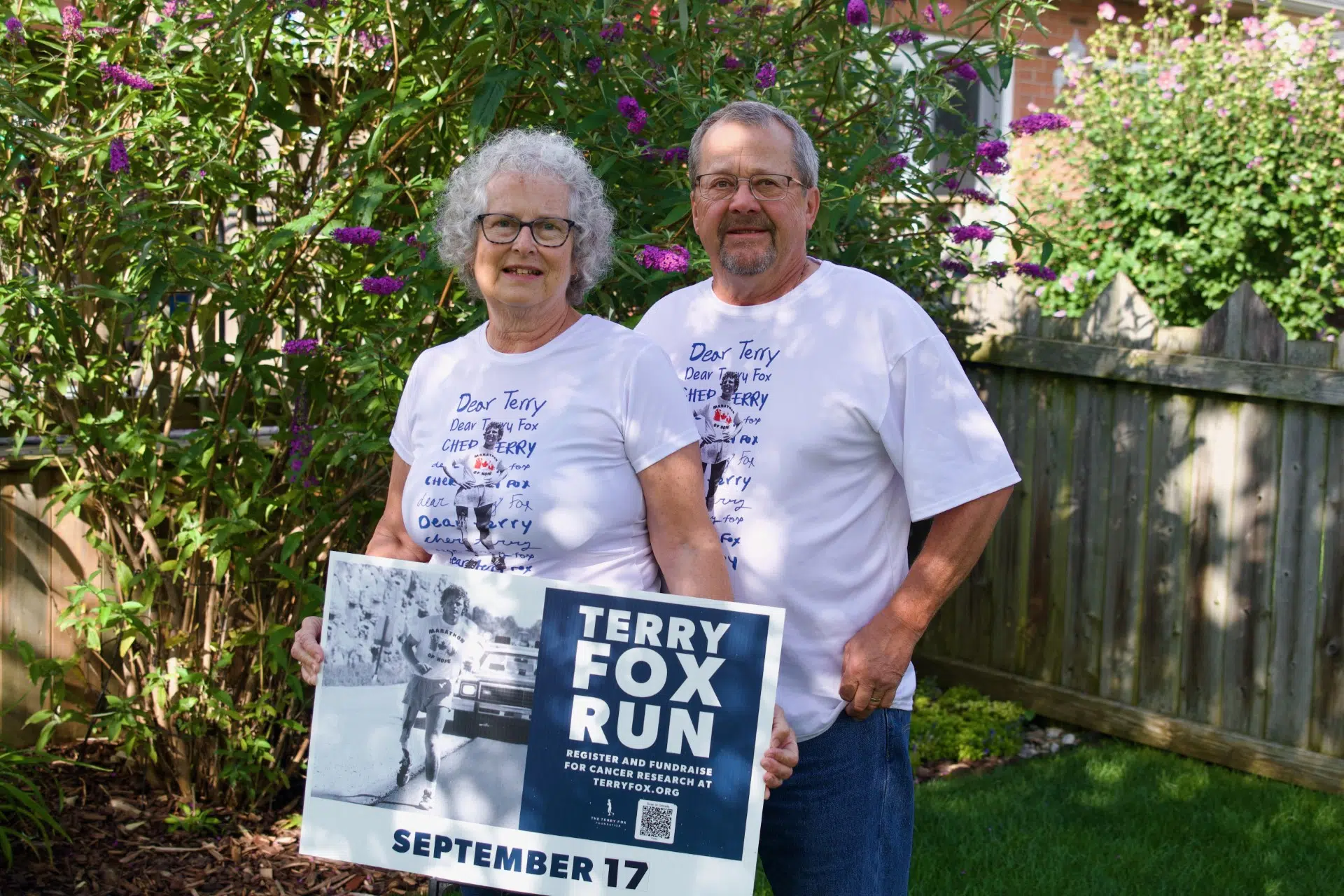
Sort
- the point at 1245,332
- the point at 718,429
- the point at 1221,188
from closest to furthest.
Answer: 1. the point at 718,429
2. the point at 1245,332
3. the point at 1221,188

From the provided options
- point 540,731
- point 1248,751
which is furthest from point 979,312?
point 540,731

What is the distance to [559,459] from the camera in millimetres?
2072

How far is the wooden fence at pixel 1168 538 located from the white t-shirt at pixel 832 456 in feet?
9.81

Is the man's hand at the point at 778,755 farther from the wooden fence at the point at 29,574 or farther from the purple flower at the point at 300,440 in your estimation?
the wooden fence at the point at 29,574

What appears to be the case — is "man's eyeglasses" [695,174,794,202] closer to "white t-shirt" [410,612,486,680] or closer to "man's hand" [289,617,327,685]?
"white t-shirt" [410,612,486,680]

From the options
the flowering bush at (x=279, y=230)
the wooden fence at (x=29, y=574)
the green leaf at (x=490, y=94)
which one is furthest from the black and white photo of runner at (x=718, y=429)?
the wooden fence at (x=29, y=574)

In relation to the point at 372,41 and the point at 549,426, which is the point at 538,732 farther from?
the point at 372,41

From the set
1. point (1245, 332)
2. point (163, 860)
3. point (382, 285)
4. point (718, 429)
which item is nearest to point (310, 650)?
point (718, 429)

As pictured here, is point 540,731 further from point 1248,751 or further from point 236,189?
point 1248,751

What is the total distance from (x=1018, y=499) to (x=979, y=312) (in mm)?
791

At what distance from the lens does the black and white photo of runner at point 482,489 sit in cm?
211

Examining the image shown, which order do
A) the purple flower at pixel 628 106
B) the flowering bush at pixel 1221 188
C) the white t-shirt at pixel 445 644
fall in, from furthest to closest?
the flowering bush at pixel 1221 188 → the purple flower at pixel 628 106 → the white t-shirt at pixel 445 644

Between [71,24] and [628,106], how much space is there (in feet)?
5.08

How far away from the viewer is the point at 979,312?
583 cm
